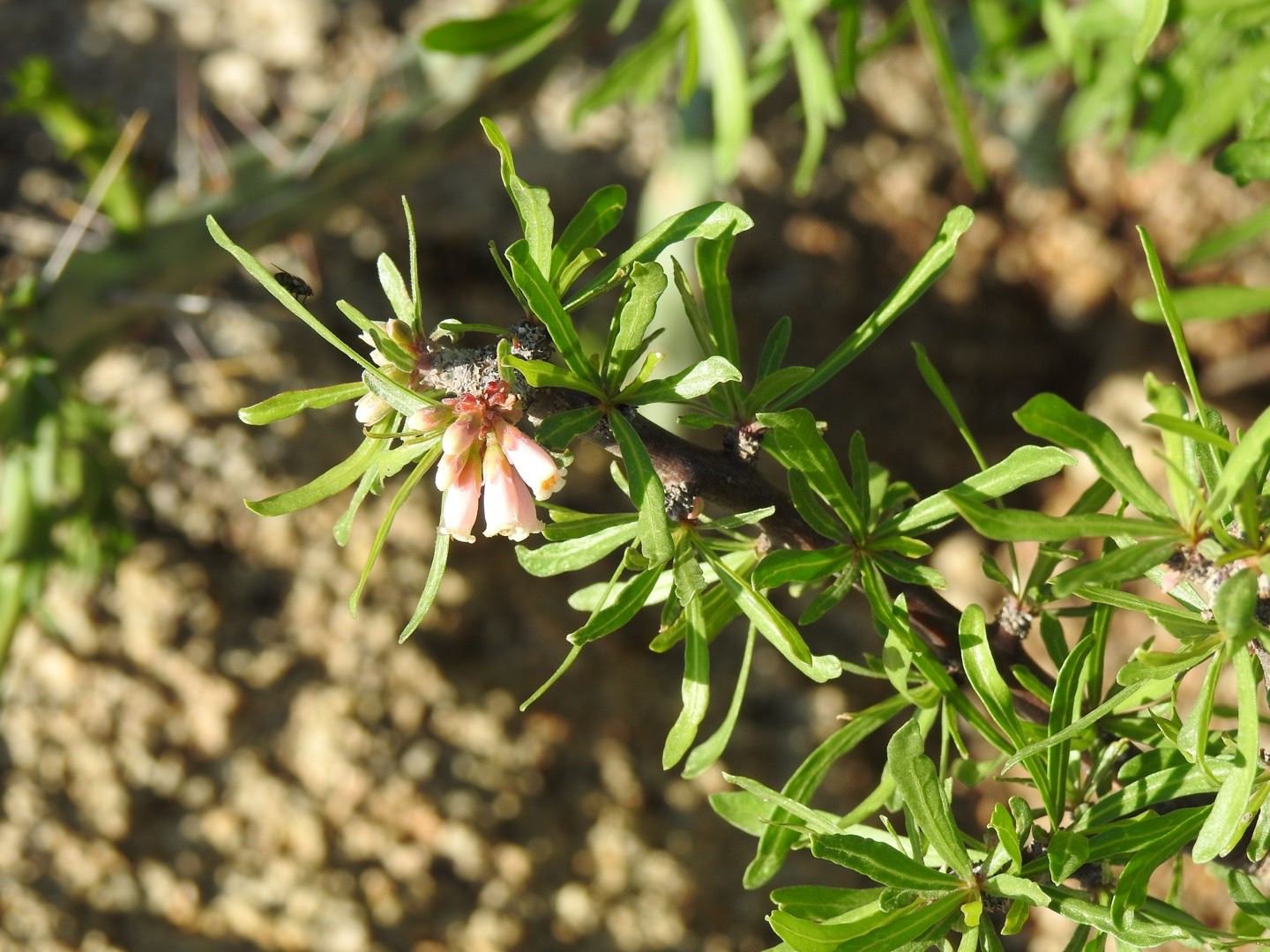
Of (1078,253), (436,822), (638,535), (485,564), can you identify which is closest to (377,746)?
(436,822)

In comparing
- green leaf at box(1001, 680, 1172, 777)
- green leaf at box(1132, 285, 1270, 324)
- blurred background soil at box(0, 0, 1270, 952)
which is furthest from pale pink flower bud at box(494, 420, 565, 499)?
blurred background soil at box(0, 0, 1270, 952)

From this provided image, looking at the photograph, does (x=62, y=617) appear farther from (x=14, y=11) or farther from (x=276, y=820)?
(x=14, y=11)

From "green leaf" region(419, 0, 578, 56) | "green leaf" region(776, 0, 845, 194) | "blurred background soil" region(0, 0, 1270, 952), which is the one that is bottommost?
"blurred background soil" region(0, 0, 1270, 952)

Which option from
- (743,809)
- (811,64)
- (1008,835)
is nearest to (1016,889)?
(1008,835)

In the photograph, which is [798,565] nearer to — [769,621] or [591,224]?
[769,621]

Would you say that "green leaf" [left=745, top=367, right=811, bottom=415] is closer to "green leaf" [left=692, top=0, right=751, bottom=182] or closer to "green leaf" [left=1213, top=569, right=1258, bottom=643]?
"green leaf" [left=1213, top=569, right=1258, bottom=643]

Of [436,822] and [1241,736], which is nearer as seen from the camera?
[1241,736]

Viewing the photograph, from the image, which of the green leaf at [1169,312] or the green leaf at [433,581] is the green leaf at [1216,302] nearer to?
the green leaf at [1169,312]
